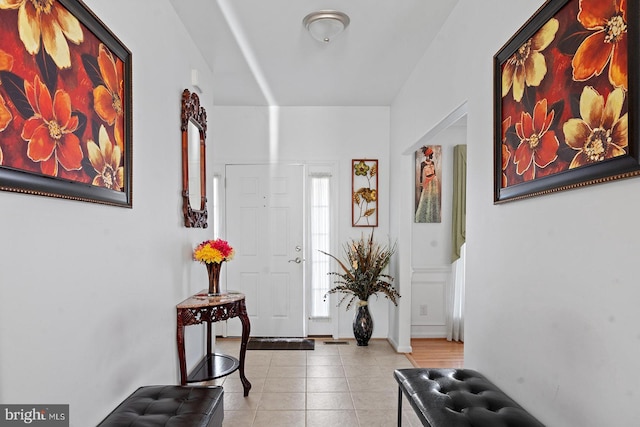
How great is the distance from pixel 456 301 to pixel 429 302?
316 mm

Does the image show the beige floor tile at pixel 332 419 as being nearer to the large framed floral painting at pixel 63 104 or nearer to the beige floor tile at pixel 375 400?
the beige floor tile at pixel 375 400

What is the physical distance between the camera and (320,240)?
15.9 feet

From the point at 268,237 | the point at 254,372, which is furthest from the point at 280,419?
the point at 268,237

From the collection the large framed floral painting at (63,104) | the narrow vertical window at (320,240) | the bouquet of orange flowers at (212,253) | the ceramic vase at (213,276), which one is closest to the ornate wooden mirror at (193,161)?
the bouquet of orange flowers at (212,253)

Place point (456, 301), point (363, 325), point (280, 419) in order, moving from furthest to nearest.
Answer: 1. point (456, 301)
2. point (363, 325)
3. point (280, 419)

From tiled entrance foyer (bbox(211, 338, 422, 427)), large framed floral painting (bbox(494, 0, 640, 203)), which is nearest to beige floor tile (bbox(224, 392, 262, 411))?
tiled entrance foyer (bbox(211, 338, 422, 427))

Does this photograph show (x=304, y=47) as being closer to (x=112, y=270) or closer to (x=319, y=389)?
(x=112, y=270)

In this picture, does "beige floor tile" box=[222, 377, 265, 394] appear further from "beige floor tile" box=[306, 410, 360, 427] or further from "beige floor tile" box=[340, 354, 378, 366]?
"beige floor tile" box=[340, 354, 378, 366]

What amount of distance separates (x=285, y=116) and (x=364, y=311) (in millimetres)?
2504

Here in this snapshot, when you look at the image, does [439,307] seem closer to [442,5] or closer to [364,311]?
[364,311]

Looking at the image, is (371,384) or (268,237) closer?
(371,384)

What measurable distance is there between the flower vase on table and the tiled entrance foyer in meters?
0.90

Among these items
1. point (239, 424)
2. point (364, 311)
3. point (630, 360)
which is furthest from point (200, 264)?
point (630, 360)

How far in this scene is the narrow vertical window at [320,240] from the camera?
482 cm
